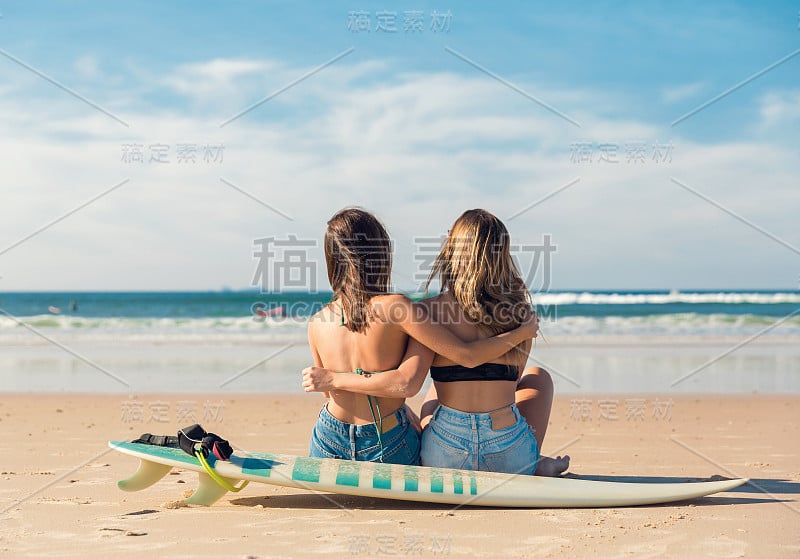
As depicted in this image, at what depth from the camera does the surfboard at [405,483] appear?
130 inches

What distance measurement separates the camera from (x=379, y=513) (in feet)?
11.0

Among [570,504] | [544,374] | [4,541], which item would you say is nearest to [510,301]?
[544,374]

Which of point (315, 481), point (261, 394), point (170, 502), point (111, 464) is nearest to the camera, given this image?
point (315, 481)

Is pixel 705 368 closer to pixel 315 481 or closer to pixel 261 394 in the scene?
pixel 261 394

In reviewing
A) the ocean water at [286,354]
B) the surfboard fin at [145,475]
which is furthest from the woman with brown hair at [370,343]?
the ocean water at [286,354]

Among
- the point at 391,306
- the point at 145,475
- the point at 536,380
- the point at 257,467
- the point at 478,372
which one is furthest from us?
the point at 536,380

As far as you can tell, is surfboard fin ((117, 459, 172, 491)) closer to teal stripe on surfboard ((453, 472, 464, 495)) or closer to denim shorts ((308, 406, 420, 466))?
denim shorts ((308, 406, 420, 466))

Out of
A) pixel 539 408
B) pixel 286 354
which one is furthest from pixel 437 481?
pixel 286 354

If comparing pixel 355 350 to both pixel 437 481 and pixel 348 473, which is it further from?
pixel 437 481

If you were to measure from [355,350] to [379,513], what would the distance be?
724mm

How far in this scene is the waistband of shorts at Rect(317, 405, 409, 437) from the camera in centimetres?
344

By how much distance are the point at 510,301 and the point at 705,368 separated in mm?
7988

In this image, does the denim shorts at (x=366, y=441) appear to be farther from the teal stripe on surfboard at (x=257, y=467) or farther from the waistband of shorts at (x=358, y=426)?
the teal stripe on surfboard at (x=257, y=467)

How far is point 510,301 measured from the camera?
3.35 meters
